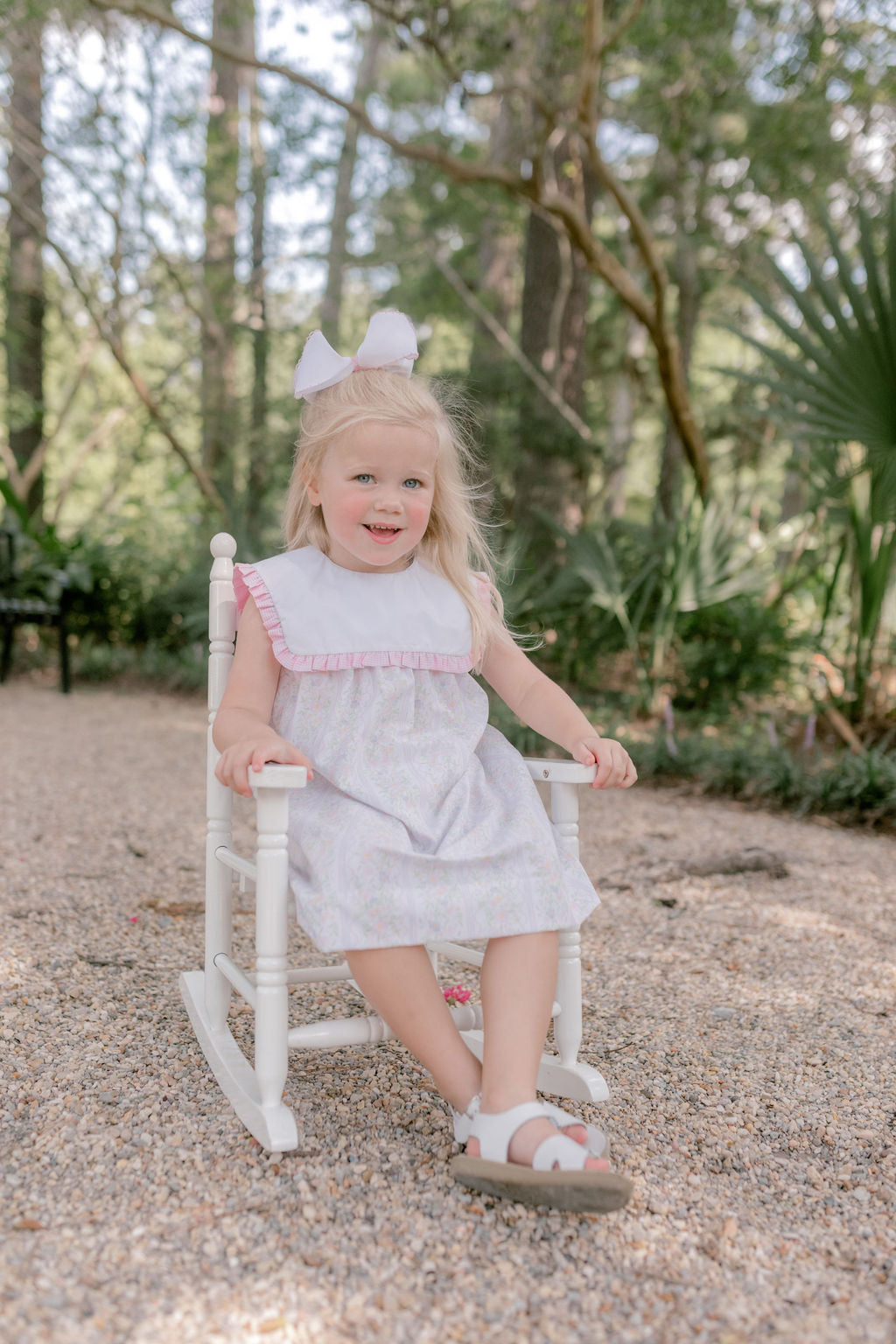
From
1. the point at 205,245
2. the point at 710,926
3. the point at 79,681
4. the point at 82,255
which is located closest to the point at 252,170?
the point at 205,245

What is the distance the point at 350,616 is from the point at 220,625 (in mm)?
272

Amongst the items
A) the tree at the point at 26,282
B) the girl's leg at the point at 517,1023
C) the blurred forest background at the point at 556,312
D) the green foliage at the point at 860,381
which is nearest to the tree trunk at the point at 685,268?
the blurred forest background at the point at 556,312

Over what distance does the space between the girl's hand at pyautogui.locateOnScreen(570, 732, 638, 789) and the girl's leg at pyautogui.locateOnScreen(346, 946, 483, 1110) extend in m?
0.46

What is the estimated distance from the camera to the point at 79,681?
7.87 m

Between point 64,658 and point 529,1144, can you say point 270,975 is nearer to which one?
point 529,1144

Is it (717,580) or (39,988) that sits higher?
(717,580)

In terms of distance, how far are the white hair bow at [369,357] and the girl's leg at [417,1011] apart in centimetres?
107

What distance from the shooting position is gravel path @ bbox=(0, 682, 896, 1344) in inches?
51.1

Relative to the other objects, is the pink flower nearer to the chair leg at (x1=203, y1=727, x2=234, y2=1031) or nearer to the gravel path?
the gravel path

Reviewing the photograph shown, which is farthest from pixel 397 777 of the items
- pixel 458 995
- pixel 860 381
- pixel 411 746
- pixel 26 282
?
pixel 26 282

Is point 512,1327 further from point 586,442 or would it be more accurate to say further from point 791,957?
point 586,442

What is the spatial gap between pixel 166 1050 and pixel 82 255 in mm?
9201

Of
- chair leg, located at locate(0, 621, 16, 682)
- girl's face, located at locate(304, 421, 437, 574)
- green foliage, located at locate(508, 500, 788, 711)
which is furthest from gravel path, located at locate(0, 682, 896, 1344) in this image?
chair leg, located at locate(0, 621, 16, 682)

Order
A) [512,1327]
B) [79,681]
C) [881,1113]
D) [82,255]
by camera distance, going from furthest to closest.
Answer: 1. [82,255]
2. [79,681]
3. [881,1113]
4. [512,1327]
